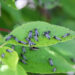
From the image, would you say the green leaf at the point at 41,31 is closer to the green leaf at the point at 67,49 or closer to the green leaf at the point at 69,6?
the green leaf at the point at 67,49

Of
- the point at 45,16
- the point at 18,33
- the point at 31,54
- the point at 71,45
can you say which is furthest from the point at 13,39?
the point at 45,16

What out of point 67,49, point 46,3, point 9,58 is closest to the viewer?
point 9,58

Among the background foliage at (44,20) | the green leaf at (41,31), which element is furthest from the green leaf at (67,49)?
the green leaf at (41,31)

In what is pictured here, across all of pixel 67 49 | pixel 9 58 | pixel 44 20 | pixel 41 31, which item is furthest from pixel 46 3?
pixel 9 58

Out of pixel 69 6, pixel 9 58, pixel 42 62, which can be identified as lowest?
pixel 9 58

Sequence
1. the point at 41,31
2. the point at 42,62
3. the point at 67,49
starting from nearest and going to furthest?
1. the point at 41,31
2. the point at 42,62
3. the point at 67,49

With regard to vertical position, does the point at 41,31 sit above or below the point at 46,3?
below

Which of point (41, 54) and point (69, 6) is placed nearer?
point (41, 54)

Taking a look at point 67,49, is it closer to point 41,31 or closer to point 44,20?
point 41,31

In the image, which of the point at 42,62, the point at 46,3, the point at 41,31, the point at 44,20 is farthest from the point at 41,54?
the point at 44,20

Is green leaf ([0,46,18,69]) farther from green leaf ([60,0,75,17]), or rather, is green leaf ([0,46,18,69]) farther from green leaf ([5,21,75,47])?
green leaf ([60,0,75,17])

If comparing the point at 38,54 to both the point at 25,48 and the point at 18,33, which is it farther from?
the point at 18,33
